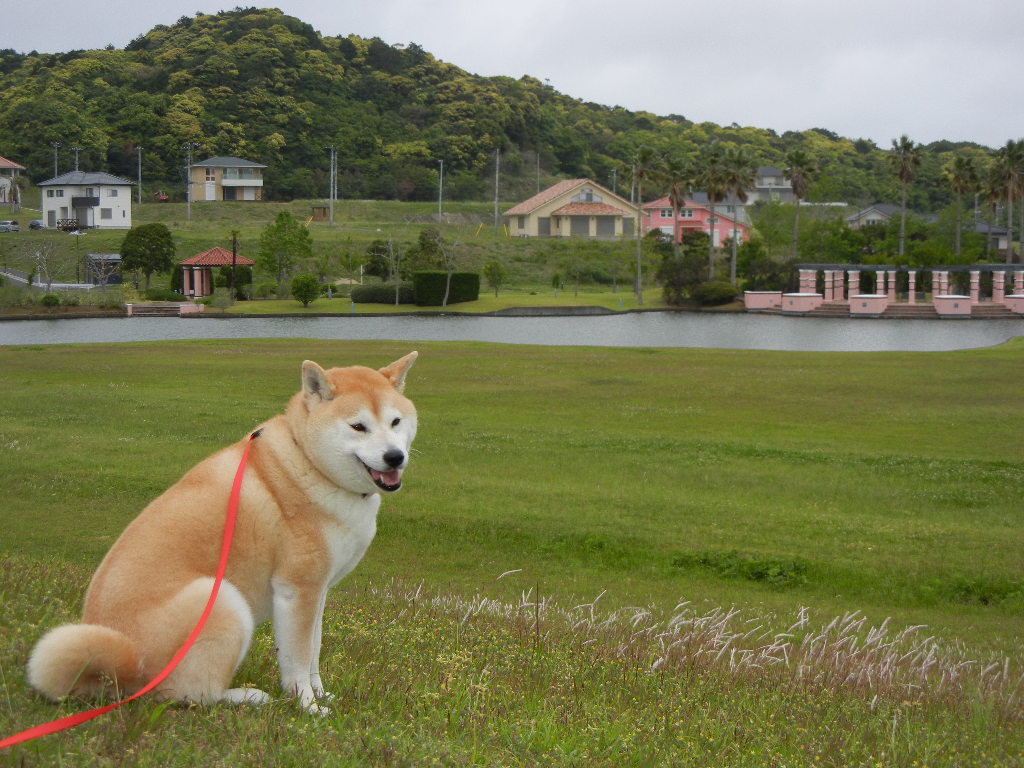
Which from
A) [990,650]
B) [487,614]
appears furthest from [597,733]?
[990,650]

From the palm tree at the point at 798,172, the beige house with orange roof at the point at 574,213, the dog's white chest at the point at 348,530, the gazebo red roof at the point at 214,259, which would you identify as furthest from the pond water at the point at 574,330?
the dog's white chest at the point at 348,530

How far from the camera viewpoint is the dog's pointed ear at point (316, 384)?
5.32m

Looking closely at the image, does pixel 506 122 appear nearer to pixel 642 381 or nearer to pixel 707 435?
pixel 642 381

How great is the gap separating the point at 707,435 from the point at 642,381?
33.7 ft

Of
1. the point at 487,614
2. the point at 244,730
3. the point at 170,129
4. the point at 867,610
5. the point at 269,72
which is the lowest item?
the point at 867,610

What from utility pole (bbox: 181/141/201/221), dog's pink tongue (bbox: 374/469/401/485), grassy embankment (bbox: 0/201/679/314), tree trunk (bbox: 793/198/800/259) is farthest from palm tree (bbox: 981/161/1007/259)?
dog's pink tongue (bbox: 374/469/401/485)

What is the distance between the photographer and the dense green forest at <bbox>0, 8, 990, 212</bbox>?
426 feet

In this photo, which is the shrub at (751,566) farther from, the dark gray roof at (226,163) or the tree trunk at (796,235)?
the dark gray roof at (226,163)

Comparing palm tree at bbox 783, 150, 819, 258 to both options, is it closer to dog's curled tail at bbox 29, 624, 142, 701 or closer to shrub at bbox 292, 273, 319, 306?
shrub at bbox 292, 273, 319, 306

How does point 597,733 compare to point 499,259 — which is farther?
point 499,259

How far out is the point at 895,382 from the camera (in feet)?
106

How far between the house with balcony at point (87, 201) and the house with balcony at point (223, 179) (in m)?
12.2

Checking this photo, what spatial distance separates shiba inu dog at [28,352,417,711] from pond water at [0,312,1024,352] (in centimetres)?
4797

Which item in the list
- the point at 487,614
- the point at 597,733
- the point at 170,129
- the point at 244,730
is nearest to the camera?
the point at 244,730
